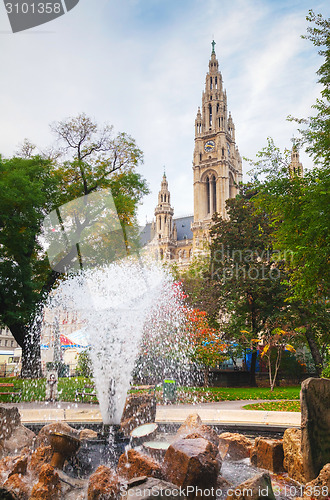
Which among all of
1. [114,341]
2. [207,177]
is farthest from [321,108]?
[207,177]

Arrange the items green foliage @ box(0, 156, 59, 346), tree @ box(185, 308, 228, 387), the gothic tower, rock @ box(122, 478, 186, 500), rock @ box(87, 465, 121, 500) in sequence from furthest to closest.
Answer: the gothic tower
tree @ box(185, 308, 228, 387)
green foliage @ box(0, 156, 59, 346)
rock @ box(87, 465, 121, 500)
rock @ box(122, 478, 186, 500)

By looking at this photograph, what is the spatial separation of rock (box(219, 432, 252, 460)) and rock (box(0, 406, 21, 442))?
333 cm

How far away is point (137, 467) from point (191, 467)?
2.35ft

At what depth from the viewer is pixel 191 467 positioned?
451 cm

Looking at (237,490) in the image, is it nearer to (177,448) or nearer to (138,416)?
(177,448)

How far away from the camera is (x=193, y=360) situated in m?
20.2

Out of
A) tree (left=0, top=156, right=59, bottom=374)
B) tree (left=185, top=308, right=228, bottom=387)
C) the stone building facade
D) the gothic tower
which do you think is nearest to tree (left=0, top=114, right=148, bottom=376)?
tree (left=0, top=156, right=59, bottom=374)

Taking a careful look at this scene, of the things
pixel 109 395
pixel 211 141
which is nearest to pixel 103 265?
pixel 109 395

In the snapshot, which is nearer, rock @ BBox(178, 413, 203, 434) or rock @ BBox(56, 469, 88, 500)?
rock @ BBox(56, 469, 88, 500)

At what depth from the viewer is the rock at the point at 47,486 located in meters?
4.31

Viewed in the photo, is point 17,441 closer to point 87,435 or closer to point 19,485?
point 87,435

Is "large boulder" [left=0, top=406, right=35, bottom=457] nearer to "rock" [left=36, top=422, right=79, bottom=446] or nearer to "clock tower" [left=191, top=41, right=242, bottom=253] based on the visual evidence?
"rock" [left=36, top=422, right=79, bottom=446]

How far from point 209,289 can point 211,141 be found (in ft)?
217

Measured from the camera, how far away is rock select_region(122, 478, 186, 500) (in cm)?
348
